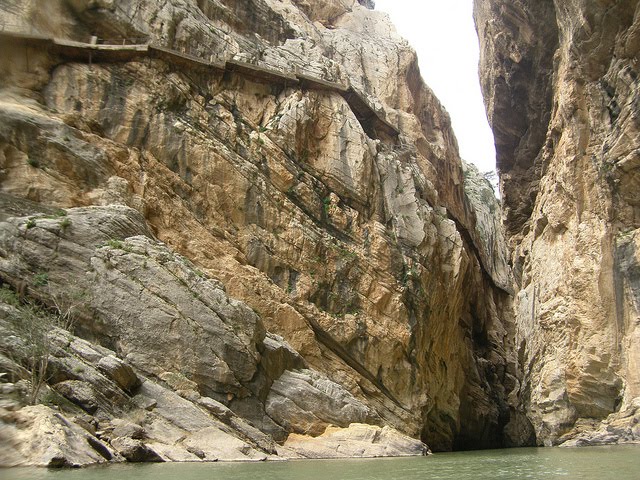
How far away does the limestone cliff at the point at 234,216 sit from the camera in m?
19.7

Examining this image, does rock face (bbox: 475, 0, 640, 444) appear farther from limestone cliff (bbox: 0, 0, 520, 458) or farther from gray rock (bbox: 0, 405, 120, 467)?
gray rock (bbox: 0, 405, 120, 467)

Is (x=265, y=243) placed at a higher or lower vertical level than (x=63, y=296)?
higher

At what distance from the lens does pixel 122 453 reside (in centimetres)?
1337

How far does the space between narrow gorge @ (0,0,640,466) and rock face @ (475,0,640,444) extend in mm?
131

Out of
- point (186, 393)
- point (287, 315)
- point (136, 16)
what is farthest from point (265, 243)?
point (136, 16)

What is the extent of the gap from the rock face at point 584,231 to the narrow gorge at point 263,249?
13cm

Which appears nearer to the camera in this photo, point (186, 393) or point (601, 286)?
point (186, 393)

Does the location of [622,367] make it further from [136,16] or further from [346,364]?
[136,16]

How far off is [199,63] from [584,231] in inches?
837

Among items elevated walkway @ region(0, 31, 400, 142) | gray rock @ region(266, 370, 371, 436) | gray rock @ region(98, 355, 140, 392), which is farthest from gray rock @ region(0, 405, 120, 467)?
elevated walkway @ region(0, 31, 400, 142)

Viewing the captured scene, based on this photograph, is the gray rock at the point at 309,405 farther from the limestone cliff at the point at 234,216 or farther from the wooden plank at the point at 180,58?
the wooden plank at the point at 180,58

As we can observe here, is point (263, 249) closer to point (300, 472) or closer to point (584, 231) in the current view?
point (300, 472)

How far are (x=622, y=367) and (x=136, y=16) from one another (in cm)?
2917

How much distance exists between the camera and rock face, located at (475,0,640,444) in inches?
1047
